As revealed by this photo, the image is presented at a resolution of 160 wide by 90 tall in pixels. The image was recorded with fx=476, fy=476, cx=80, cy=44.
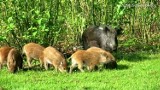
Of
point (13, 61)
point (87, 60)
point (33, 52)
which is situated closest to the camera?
point (13, 61)

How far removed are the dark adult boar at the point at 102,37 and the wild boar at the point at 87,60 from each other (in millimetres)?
1370

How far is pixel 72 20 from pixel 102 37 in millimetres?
1524

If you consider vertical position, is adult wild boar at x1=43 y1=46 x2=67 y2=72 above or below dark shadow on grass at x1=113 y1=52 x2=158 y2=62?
above

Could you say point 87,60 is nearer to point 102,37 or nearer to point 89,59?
point 89,59

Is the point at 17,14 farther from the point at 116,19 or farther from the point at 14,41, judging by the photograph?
the point at 116,19

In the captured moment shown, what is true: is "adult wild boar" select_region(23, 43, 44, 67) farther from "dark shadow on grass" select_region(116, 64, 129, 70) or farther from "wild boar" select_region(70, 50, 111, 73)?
"dark shadow on grass" select_region(116, 64, 129, 70)

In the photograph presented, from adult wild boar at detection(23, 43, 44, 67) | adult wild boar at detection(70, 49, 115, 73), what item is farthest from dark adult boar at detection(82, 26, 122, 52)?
adult wild boar at detection(23, 43, 44, 67)

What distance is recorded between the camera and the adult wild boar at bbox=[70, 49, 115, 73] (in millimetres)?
10305

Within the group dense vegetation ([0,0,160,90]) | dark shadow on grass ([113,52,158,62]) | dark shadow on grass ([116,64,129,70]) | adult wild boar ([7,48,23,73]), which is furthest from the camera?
dark shadow on grass ([113,52,158,62])

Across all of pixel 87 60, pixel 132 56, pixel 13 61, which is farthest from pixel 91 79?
pixel 132 56

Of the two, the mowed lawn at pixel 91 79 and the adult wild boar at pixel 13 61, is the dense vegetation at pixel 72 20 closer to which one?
the adult wild boar at pixel 13 61

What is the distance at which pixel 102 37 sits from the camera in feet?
39.2

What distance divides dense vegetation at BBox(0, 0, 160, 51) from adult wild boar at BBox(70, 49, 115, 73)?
1531 mm

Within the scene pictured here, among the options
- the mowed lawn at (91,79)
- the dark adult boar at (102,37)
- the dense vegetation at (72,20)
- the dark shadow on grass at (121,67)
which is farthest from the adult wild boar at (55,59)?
the dark adult boar at (102,37)
